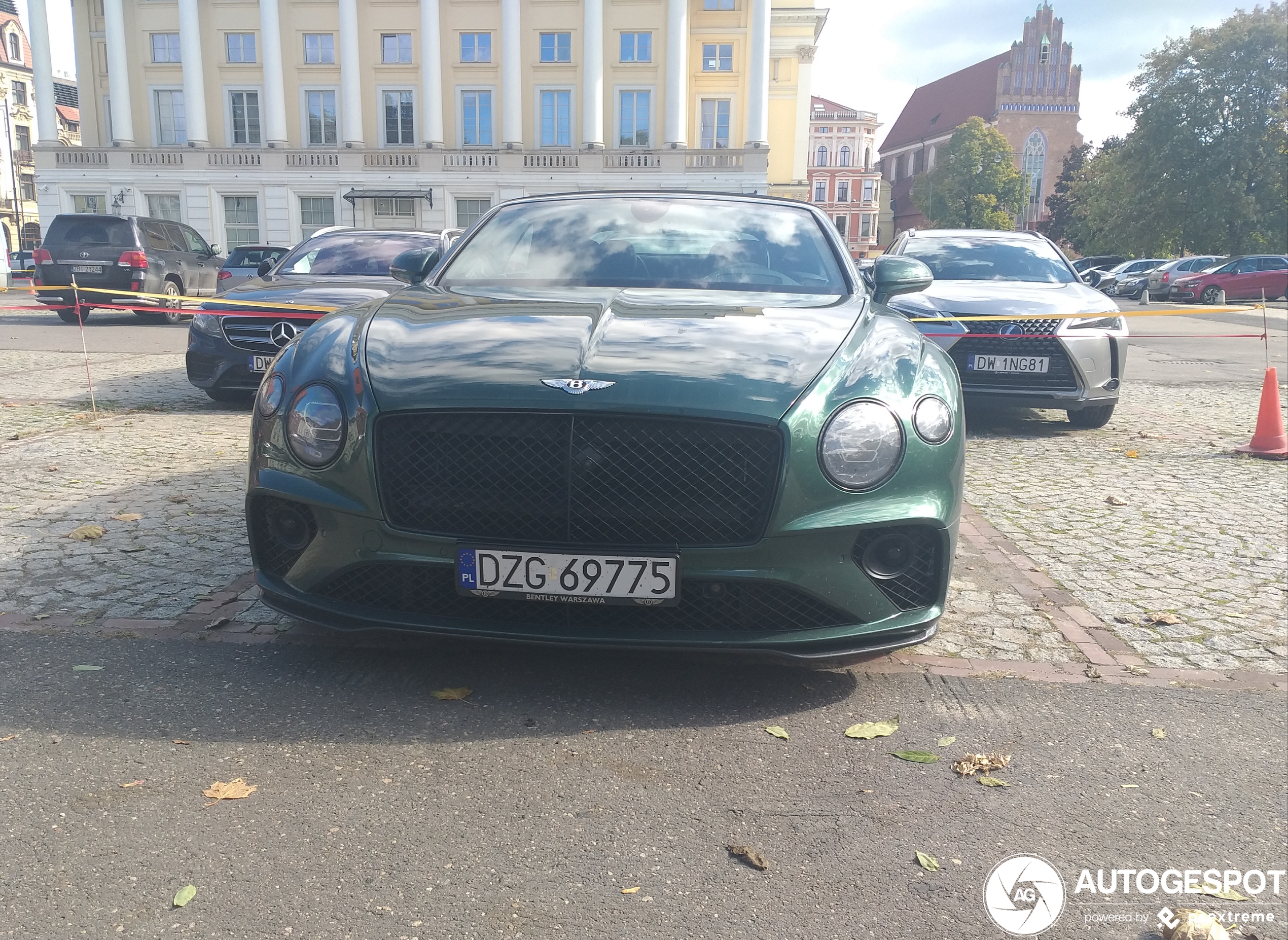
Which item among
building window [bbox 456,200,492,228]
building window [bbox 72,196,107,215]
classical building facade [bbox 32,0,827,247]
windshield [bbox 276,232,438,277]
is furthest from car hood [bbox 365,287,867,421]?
building window [bbox 72,196,107,215]

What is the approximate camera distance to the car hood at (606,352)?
9.59 feet

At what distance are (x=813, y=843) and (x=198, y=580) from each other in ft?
9.39

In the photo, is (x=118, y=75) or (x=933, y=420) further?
(x=118, y=75)

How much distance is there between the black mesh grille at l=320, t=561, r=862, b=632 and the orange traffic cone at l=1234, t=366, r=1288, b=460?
20.1 feet

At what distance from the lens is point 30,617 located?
150 inches

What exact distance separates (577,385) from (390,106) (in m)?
50.4

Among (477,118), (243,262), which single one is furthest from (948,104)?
(243,262)

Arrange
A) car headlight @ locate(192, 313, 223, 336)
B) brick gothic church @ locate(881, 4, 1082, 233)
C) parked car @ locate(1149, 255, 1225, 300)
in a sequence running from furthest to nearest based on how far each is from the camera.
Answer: brick gothic church @ locate(881, 4, 1082, 233) < parked car @ locate(1149, 255, 1225, 300) < car headlight @ locate(192, 313, 223, 336)

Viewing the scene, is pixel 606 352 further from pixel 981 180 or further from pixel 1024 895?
pixel 981 180

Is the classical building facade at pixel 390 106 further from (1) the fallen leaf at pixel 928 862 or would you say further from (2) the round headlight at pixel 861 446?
(1) the fallen leaf at pixel 928 862

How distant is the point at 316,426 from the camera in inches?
121

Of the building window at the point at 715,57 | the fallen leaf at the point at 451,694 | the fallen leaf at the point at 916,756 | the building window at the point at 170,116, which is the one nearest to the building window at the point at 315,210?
the building window at the point at 170,116

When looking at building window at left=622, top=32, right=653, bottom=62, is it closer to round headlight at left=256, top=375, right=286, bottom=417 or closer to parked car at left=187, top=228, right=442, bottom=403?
parked car at left=187, top=228, right=442, bottom=403

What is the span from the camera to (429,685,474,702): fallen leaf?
3148 millimetres
